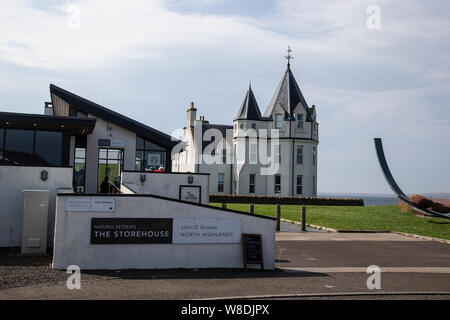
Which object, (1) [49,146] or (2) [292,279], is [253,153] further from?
(2) [292,279]

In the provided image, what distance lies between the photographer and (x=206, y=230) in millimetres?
13836

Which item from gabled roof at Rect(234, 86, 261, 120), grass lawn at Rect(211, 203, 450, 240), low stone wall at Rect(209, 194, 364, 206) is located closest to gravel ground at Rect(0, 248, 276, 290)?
grass lawn at Rect(211, 203, 450, 240)

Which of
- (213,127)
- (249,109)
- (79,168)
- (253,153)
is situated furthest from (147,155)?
(213,127)

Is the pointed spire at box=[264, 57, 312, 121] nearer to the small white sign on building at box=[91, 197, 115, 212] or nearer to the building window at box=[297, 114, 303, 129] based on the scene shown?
the building window at box=[297, 114, 303, 129]

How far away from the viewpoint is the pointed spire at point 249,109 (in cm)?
5428

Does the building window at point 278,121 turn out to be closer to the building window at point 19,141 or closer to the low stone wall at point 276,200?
the low stone wall at point 276,200

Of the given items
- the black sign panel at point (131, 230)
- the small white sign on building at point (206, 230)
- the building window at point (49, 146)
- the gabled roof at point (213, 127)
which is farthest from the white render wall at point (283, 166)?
the black sign panel at point (131, 230)

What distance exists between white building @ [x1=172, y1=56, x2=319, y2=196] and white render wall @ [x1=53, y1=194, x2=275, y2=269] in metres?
37.0

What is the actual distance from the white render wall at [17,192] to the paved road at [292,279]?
628 centimetres

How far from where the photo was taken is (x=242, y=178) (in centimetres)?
5397

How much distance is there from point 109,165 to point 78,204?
1197 centimetres

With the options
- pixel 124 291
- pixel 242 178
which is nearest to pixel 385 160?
pixel 124 291

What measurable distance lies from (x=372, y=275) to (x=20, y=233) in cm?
1143
